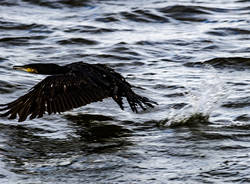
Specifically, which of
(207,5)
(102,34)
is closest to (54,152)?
(102,34)

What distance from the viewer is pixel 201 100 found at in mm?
7523

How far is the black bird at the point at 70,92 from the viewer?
628 cm

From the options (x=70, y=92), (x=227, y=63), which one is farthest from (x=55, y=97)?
(x=227, y=63)

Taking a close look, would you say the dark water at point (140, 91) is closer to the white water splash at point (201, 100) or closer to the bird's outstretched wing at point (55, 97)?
the white water splash at point (201, 100)

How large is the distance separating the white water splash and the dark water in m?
0.01

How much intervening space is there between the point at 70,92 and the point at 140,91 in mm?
2069

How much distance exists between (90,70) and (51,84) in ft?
2.07

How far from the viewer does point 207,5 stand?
13.8m

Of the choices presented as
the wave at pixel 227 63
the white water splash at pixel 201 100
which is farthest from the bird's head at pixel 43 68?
the wave at pixel 227 63

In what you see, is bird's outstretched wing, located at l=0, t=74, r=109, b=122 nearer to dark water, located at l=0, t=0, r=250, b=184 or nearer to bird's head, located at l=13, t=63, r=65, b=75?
dark water, located at l=0, t=0, r=250, b=184

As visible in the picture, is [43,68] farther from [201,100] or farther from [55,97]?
[201,100]

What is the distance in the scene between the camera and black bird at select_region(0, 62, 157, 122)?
6.28m

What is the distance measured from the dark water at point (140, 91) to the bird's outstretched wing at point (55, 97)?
1.11 ft

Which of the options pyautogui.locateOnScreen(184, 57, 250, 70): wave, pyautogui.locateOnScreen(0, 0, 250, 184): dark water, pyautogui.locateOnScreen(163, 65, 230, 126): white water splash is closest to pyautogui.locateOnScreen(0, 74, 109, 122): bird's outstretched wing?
pyautogui.locateOnScreen(0, 0, 250, 184): dark water
